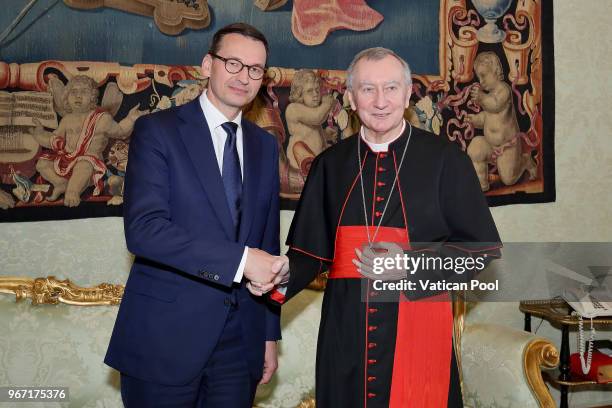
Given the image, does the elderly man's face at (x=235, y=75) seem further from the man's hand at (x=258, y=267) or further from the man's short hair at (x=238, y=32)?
the man's hand at (x=258, y=267)

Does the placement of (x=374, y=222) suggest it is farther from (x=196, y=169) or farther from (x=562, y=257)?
(x=562, y=257)

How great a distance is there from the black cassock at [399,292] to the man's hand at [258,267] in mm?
218

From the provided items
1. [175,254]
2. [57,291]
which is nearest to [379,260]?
[175,254]

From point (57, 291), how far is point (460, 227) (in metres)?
1.87

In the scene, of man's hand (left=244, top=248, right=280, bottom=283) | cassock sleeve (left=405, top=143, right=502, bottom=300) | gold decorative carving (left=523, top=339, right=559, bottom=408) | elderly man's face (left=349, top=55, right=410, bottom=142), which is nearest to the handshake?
man's hand (left=244, top=248, right=280, bottom=283)

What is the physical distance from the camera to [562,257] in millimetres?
4145

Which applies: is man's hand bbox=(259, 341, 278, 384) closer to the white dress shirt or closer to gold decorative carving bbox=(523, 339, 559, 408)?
the white dress shirt

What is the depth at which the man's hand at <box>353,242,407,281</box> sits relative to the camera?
226 cm

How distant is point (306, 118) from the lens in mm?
3531

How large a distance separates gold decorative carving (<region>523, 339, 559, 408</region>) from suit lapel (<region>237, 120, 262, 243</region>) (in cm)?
153

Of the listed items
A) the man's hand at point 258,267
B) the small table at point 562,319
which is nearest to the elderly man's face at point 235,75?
the man's hand at point 258,267

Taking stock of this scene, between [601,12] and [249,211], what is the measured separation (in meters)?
2.93

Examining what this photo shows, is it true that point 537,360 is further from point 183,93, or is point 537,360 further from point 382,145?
point 183,93

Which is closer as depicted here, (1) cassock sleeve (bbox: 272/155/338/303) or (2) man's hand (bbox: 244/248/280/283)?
(2) man's hand (bbox: 244/248/280/283)
